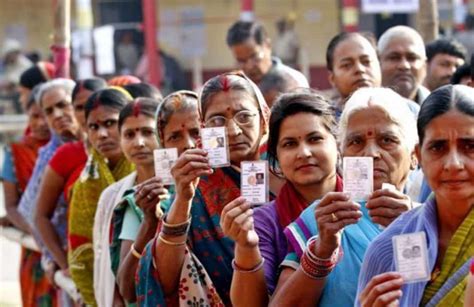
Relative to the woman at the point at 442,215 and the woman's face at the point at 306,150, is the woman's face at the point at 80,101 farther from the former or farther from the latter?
the woman at the point at 442,215

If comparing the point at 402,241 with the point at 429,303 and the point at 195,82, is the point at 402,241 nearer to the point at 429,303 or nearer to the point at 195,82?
the point at 429,303

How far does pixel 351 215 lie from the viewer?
160 inches

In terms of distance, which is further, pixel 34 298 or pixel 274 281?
pixel 34 298

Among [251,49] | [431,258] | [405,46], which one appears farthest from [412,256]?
[251,49]

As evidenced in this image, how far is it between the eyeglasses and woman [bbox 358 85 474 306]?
47.7 inches

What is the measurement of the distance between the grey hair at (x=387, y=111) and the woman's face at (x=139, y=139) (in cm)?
169

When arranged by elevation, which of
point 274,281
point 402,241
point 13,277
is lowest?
point 13,277

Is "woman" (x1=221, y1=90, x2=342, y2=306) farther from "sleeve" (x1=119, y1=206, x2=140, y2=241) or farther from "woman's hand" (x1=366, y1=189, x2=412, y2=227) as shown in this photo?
"sleeve" (x1=119, y1=206, x2=140, y2=241)

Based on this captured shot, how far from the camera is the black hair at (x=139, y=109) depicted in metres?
6.22

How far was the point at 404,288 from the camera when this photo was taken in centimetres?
372

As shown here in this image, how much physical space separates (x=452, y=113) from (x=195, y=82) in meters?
22.8

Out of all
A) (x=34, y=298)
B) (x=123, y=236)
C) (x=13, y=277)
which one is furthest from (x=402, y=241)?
(x=13, y=277)

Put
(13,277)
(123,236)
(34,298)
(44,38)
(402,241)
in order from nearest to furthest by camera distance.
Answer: (402,241)
(123,236)
(34,298)
(13,277)
(44,38)

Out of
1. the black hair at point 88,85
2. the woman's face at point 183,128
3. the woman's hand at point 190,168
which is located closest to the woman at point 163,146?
the woman's face at point 183,128
